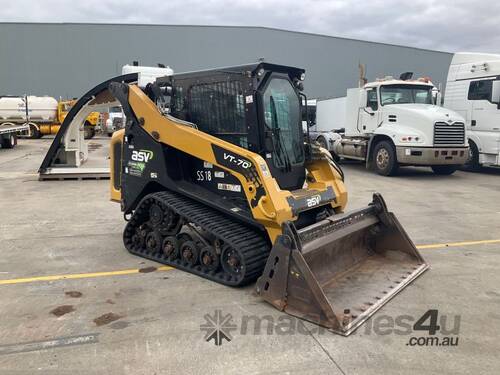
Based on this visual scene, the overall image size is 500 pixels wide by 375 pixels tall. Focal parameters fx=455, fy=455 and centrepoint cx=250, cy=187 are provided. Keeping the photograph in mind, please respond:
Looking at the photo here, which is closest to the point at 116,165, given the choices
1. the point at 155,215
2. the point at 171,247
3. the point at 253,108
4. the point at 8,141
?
the point at 155,215

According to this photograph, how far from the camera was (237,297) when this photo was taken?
432 cm

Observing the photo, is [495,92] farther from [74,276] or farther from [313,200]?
[74,276]

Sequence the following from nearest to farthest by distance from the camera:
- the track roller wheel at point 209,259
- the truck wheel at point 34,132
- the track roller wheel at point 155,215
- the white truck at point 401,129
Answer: the track roller wheel at point 209,259 → the track roller wheel at point 155,215 → the white truck at point 401,129 → the truck wheel at point 34,132

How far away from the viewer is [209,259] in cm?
480

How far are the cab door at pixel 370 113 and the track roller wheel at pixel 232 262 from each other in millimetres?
9848

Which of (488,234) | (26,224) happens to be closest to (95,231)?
(26,224)

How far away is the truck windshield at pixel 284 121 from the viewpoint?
4969 millimetres

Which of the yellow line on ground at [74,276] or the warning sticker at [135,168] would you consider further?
the warning sticker at [135,168]

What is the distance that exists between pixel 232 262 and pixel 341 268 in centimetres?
114

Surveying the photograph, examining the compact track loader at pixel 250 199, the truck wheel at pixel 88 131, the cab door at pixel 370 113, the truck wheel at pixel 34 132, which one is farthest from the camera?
the truck wheel at pixel 88 131

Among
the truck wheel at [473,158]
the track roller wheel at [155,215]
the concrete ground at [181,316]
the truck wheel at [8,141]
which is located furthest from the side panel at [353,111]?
the truck wheel at [8,141]

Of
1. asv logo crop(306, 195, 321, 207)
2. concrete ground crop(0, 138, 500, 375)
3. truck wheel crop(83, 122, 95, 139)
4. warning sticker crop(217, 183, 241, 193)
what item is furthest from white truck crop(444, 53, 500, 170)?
truck wheel crop(83, 122, 95, 139)

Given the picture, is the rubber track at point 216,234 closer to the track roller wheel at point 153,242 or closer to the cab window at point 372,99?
the track roller wheel at point 153,242

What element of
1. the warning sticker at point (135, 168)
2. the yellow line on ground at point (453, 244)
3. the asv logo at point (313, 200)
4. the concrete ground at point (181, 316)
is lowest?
the concrete ground at point (181, 316)
